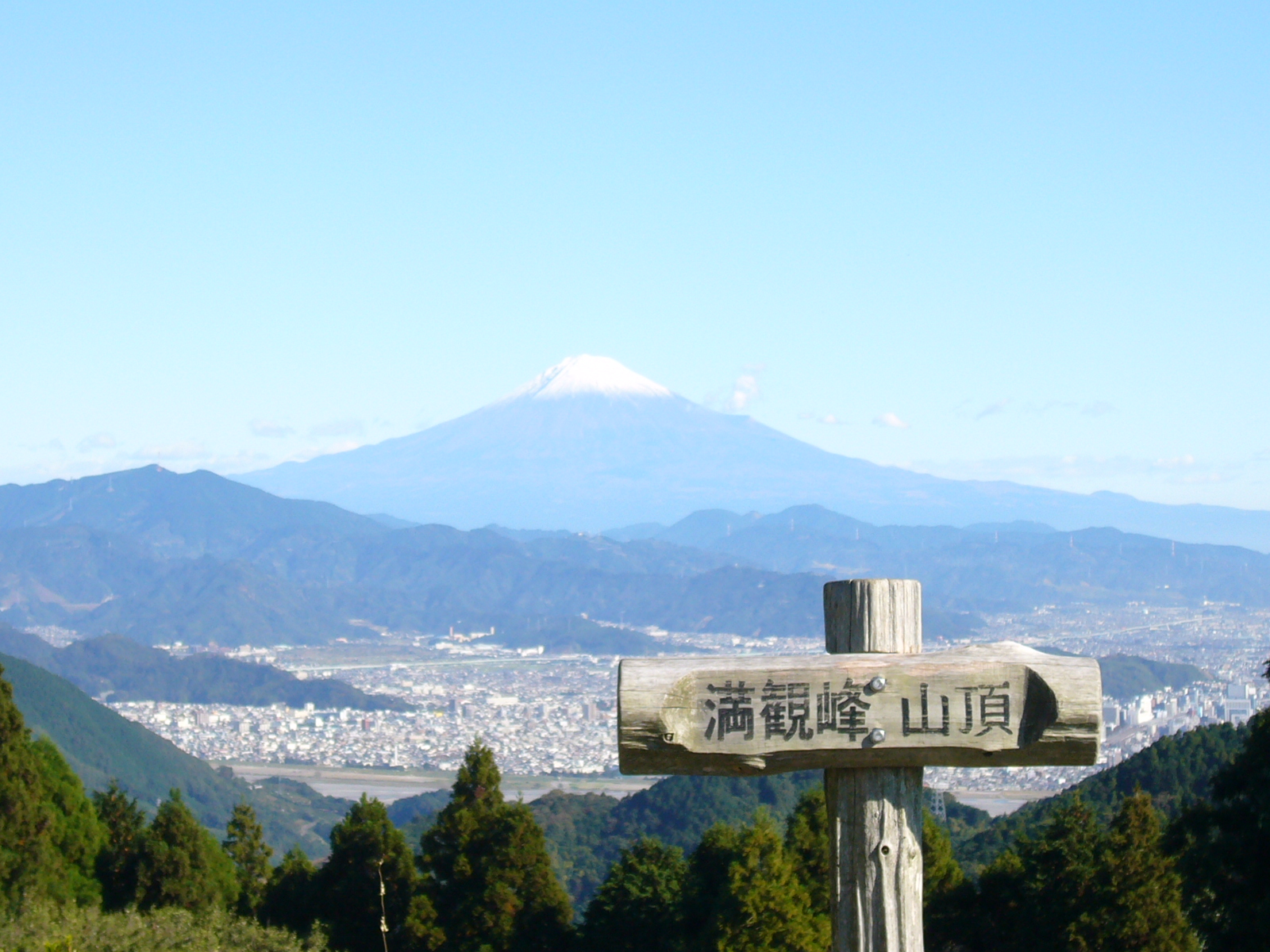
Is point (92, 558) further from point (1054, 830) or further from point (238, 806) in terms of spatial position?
point (1054, 830)

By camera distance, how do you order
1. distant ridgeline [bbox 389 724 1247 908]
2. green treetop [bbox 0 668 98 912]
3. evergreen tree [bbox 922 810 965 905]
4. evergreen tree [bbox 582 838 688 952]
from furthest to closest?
distant ridgeline [bbox 389 724 1247 908] → evergreen tree [bbox 582 838 688 952] → evergreen tree [bbox 922 810 965 905] → green treetop [bbox 0 668 98 912]

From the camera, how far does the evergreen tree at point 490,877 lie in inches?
479

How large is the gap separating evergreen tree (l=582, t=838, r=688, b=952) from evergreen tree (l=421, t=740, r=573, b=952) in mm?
337

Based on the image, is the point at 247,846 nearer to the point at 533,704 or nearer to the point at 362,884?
the point at 362,884

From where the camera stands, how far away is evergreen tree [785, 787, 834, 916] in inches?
429

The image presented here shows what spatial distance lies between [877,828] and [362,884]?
1160 centimetres

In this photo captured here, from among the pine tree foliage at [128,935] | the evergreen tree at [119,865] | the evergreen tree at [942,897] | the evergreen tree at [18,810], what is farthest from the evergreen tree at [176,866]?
the evergreen tree at [942,897]

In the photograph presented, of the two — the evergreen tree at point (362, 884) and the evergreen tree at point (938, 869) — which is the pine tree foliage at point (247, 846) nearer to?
the evergreen tree at point (362, 884)

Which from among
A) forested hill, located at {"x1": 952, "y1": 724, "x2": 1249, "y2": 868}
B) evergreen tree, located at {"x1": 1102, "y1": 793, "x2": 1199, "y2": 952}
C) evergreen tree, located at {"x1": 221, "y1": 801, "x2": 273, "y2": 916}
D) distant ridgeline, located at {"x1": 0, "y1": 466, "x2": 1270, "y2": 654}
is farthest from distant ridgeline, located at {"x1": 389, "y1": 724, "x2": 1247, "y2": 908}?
distant ridgeline, located at {"x1": 0, "y1": 466, "x2": 1270, "y2": 654}

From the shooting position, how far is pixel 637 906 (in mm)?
12680

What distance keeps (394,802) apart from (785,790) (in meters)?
19.5

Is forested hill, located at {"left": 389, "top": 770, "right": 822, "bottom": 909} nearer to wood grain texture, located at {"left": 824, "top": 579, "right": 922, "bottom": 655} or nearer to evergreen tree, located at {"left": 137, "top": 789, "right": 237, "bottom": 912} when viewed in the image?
evergreen tree, located at {"left": 137, "top": 789, "right": 237, "bottom": 912}

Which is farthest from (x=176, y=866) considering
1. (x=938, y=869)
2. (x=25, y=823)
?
(x=938, y=869)

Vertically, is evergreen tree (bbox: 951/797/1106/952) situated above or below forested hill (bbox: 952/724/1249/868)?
above
